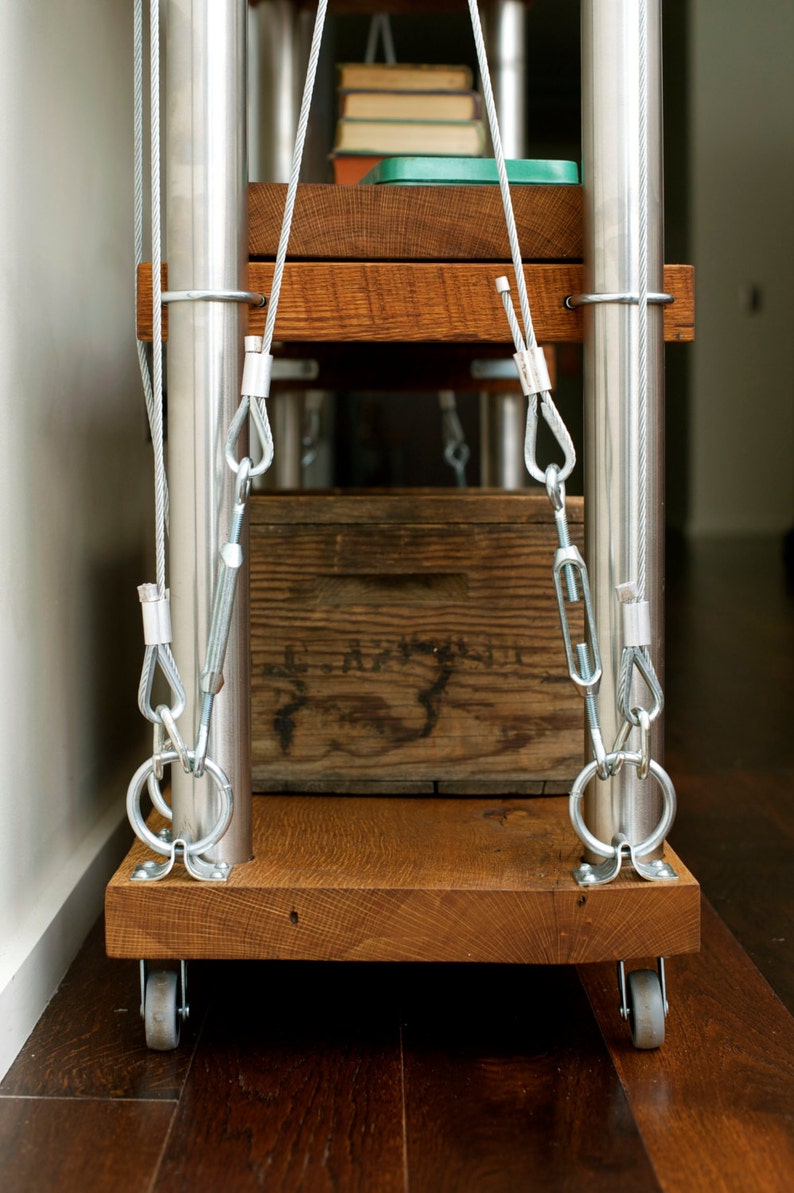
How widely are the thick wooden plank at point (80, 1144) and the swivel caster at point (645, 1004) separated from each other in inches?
10.6

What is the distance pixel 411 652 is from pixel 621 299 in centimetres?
34

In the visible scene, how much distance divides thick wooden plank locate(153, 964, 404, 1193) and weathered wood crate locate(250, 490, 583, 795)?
174 millimetres

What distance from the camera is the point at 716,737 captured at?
1.62 meters

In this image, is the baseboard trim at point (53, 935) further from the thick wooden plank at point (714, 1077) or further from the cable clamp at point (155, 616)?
the thick wooden plank at point (714, 1077)

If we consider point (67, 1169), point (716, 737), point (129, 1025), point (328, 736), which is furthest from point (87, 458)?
point (716, 737)

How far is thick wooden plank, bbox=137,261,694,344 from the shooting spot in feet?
2.43

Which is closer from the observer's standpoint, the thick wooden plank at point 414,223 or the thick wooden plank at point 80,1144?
the thick wooden plank at point 80,1144

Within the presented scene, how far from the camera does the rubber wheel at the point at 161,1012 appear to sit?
0.71m

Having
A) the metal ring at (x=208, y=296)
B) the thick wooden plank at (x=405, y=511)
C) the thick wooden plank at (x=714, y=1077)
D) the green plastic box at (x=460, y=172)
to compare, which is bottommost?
the thick wooden plank at (x=714, y=1077)

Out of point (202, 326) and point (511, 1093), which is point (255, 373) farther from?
point (511, 1093)

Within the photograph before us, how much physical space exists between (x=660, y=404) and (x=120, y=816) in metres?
0.62

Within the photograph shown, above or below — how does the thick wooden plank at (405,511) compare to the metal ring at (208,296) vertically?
below

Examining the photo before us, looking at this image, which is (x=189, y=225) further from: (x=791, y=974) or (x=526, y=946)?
(x=791, y=974)

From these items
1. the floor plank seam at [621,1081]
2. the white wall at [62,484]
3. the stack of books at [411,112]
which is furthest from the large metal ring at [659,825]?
the stack of books at [411,112]
